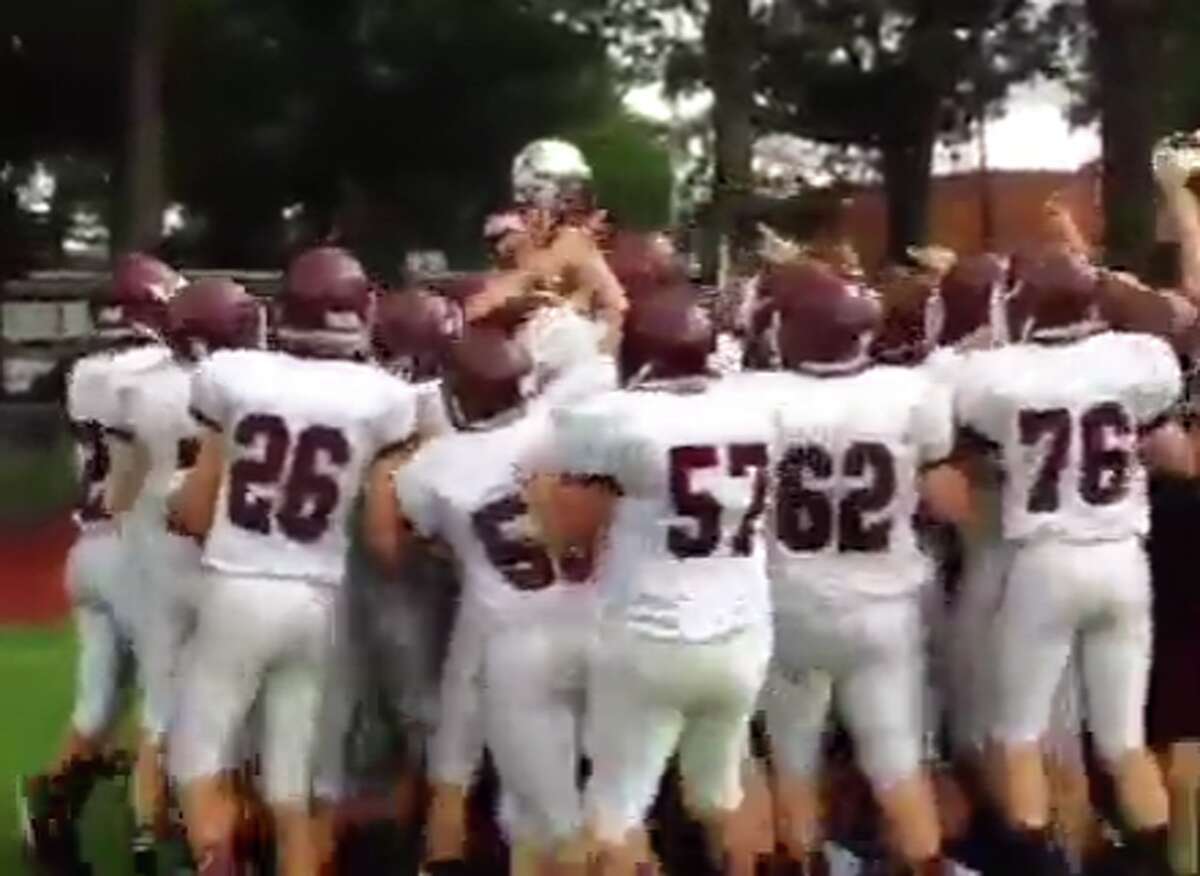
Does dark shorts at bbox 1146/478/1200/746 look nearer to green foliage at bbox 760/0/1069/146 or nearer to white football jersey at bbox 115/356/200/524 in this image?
white football jersey at bbox 115/356/200/524

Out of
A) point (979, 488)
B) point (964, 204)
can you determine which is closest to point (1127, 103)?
point (979, 488)

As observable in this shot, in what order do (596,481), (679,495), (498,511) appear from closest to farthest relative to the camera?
(679,495)
(596,481)
(498,511)

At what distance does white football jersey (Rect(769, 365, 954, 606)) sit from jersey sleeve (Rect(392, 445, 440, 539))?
2.40ft

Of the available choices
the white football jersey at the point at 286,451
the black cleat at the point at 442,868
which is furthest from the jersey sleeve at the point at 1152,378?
the black cleat at the point at 442,868

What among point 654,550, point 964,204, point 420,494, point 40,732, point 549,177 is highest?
point 964,204

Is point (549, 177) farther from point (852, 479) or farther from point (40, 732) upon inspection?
point (40, 732)

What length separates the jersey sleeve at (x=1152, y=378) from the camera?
5.61 metres

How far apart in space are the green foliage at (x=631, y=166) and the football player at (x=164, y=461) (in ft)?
49.4

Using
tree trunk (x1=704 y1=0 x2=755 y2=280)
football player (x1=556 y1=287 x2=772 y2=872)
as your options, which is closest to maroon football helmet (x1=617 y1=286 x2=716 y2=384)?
football player (x1=556 y1=287 x2=772 y2=872)

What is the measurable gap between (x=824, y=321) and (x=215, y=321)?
56.5 inches

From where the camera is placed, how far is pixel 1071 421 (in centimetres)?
559

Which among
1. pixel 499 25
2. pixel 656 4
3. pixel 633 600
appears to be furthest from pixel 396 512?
pixel 656 4

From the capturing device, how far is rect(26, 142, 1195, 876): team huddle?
5.15 meters

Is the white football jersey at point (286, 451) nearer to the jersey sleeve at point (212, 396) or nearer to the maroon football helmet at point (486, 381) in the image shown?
the jersey sleeve at point (212, 396)
